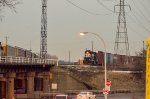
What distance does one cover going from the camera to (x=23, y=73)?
86.8 metres

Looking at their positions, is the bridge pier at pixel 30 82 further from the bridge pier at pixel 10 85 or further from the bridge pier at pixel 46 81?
the bridge pier at pixel 10 85

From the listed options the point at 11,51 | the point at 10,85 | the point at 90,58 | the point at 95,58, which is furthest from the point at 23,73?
the point at 90,58

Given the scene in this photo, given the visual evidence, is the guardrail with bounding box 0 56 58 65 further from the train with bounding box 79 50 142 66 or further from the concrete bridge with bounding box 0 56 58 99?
the train with bounding box 79 50 142 66

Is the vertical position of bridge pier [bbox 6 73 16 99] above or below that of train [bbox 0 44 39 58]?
below

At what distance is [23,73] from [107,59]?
41919 millimetres

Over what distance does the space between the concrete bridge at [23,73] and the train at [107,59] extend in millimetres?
28793

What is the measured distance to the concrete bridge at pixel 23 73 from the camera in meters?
80.4

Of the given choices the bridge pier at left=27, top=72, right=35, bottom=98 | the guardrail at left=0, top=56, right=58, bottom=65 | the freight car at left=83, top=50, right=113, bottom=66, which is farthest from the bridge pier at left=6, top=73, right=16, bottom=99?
the freight car at left=83, top=50, right=113, bottom=66

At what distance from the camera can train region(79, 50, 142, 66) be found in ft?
391

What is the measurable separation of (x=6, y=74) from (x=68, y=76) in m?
25.6

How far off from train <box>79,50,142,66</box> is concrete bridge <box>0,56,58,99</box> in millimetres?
28793

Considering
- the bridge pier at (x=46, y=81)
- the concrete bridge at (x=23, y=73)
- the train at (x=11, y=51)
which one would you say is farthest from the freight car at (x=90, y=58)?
the train at (x=11, y=51)

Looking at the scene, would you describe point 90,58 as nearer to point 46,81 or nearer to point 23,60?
point 46,81

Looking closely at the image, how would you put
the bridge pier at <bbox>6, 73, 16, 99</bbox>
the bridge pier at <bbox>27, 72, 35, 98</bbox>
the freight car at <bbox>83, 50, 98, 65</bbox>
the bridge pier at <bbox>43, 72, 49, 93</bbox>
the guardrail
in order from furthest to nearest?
the freight car at <bbox>83, 50, 98, 65</bbox> → the bridge pier at <bbox>43, 72, 49, 93</bbox> → the bridge pier at <bbox>27, 72, 35, 98</bbox> → the bridge pier at <bbox>6, 73, 16, 99</bbox> → the guardrail
